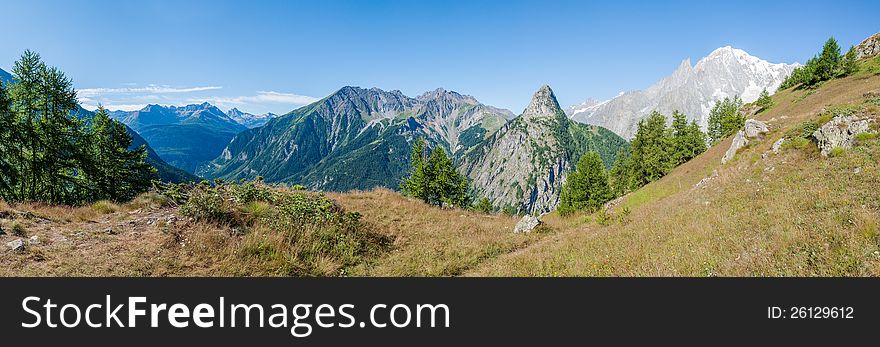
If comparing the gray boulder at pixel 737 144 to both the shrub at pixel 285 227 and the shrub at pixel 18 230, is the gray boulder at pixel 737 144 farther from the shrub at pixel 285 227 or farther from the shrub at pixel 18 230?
the shrub at pixel 18 230

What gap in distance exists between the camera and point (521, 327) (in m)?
4.65

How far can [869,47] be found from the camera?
2485 inches

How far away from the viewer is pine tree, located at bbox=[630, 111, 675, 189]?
51.4 m

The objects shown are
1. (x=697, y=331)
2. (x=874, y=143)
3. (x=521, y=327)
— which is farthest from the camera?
(x=874, y=143)

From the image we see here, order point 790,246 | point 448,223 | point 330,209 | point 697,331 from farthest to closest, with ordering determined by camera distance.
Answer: point 448,223
point 330,209
point 790,246
point 697,331

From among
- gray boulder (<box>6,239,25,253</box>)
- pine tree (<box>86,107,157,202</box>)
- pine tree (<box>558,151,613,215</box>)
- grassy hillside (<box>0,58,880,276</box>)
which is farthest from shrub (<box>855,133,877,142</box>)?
Answer: pine tree (<box>86,107,157,202</box>)

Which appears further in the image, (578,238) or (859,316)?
(578,238)

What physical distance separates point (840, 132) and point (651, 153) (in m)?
40.7

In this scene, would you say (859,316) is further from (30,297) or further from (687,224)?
(30,297)

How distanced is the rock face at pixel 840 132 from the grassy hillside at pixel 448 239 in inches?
24.5

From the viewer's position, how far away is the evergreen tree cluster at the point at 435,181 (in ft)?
131

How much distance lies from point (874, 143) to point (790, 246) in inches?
490

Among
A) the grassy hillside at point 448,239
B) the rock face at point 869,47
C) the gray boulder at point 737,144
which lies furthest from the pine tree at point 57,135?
the rock face at point 869,47

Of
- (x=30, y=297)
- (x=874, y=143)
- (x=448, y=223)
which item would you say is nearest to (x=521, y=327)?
(x=30, y=297)
